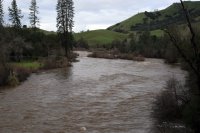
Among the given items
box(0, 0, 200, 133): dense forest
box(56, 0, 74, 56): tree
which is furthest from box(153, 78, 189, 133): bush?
box(56, 0, 74, 56): tree

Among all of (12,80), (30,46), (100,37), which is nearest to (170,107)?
(12,80)

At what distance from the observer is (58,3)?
72688 mm

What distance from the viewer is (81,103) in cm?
2858

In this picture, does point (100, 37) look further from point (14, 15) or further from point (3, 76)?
point (3, 76)

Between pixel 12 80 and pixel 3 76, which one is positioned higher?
pixel 3 76

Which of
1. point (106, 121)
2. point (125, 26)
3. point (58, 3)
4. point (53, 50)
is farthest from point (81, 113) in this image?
point (125, 26)

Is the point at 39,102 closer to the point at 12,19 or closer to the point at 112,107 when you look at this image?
the point at 112,107

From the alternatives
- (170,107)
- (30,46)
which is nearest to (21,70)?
(30,46)

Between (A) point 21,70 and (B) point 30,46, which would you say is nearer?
(A) point 21,70

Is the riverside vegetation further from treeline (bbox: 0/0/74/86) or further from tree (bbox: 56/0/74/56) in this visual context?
tree (bbox: 56/0/74/56)

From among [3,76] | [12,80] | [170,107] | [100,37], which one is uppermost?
[100,37]

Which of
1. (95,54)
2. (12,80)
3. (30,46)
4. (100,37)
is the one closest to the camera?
(12,80)

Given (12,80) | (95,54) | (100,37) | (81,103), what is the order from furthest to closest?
(100,37) < (95,54) < (12,80) < (81,103)

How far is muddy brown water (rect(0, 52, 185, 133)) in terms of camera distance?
21.6m
